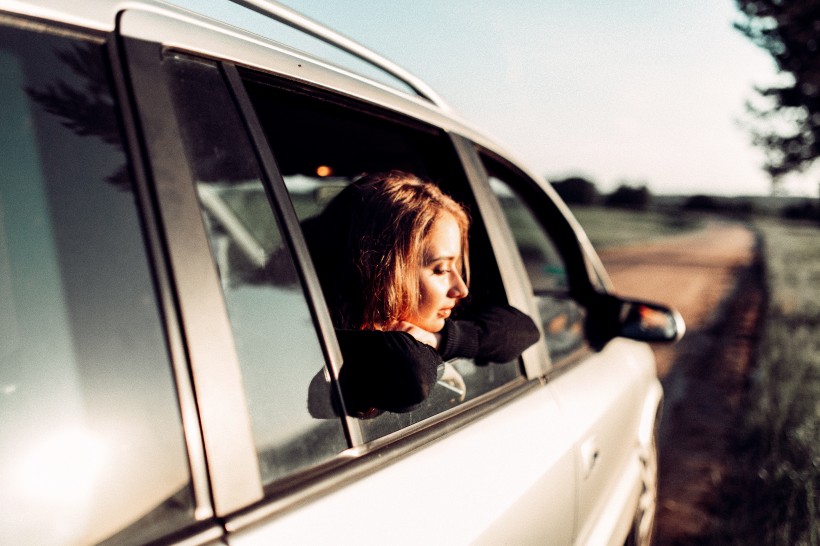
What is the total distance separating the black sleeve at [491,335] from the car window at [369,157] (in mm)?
48

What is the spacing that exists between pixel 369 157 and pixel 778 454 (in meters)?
3.33

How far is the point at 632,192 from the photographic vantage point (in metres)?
76.1

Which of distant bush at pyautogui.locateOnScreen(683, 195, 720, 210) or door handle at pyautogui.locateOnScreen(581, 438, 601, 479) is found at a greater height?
door handle at pyautogui.locateOnScreen(581, 438, 601, 479)

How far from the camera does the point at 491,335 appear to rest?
158 cm

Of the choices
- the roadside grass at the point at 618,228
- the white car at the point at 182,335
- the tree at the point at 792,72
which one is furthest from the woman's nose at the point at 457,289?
the roadside grass at the point at 618,228

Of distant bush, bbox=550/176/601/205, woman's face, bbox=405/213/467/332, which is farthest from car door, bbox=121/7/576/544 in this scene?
distant bush, bbox=550/176/601/205

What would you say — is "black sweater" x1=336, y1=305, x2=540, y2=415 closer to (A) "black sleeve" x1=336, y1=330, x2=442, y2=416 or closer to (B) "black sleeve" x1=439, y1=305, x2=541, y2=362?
(A) "black sleeve" x1=336, y1=330, x2=442, y2=416

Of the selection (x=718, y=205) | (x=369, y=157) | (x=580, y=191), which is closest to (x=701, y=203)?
(x=718, y=205)

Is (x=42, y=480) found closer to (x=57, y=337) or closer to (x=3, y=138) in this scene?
(x=57, y=337)

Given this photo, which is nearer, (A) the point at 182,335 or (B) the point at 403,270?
(A) the point at 182,335

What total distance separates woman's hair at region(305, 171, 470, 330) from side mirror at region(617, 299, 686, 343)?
1182mm

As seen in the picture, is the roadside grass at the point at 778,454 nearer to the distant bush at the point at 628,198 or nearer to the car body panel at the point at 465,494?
the car body panel at the point at 465,494

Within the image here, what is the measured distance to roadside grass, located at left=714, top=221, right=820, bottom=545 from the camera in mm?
2922

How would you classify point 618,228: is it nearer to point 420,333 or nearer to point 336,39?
point 420,333
